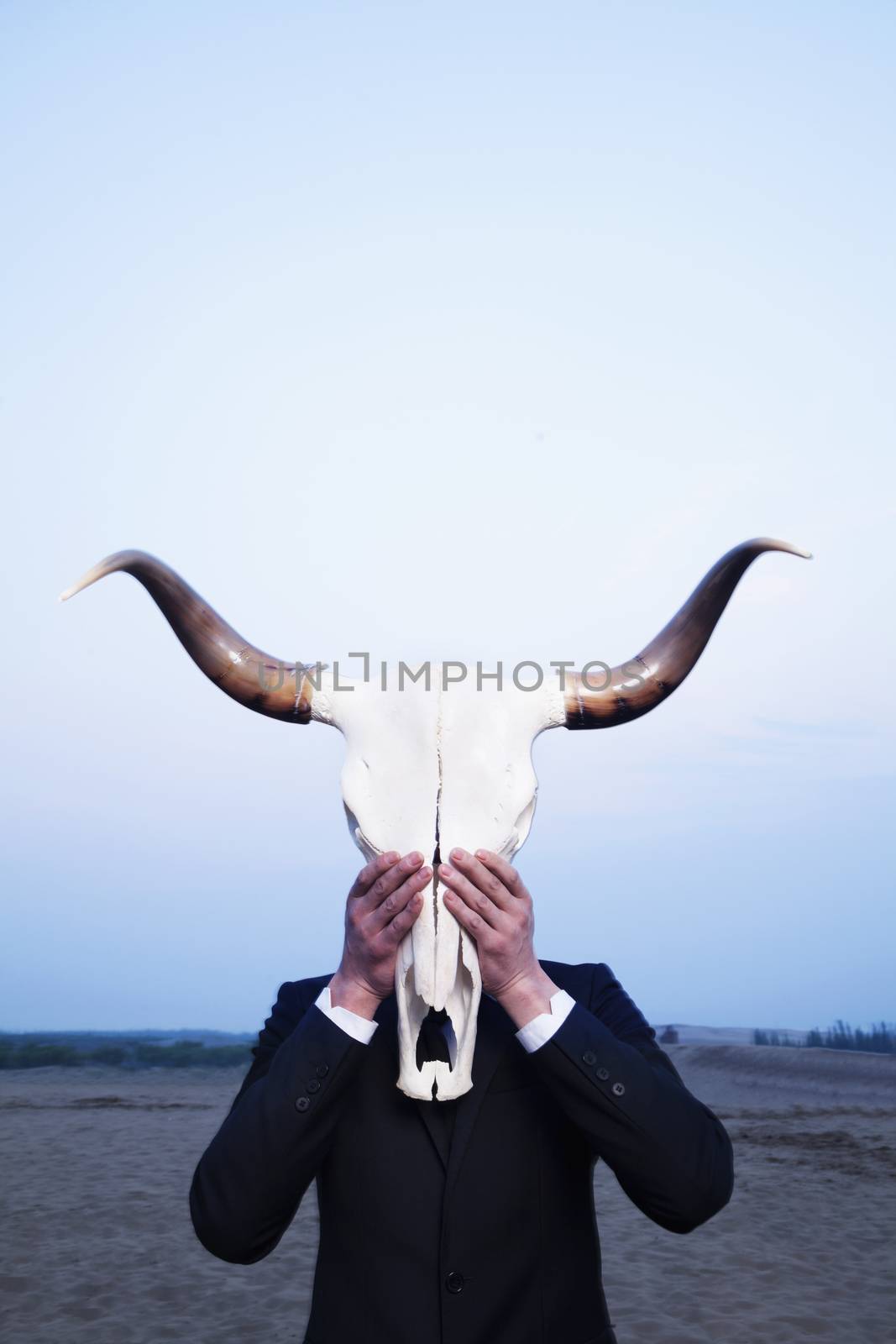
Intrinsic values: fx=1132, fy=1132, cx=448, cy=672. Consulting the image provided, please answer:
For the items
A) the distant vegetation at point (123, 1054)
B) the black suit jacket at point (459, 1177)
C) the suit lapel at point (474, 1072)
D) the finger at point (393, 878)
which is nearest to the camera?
the finger at point (393, 878)

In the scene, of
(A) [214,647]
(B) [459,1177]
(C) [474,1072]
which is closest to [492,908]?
(C) [474,1072]

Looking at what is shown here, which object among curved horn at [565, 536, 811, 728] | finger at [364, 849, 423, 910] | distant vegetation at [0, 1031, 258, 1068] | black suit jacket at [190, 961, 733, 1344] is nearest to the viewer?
finger at [364, 849, 423, 910]

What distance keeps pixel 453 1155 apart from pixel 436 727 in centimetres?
83

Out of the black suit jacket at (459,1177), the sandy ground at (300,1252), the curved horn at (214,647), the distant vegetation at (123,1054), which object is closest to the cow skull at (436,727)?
the curved horn at (214,647)

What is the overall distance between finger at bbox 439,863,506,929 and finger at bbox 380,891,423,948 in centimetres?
6

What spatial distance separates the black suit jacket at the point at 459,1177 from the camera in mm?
2107

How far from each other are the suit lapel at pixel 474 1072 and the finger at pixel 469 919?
0.37 meters

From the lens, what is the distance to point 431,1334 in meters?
2.10

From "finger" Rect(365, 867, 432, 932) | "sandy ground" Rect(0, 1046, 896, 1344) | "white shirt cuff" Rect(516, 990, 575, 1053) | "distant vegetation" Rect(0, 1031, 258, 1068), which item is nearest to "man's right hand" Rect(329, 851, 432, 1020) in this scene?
"finger" Rect(365, 867, 432, 932)

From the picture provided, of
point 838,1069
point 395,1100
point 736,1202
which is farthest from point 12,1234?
point 838,1069

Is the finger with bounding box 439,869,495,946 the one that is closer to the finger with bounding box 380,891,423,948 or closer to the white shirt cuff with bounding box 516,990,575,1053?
the finger with bounding box 380,891,423,948

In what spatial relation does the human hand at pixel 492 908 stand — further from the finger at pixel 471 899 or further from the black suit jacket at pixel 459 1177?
the black suit jacket at pixel 459 1177

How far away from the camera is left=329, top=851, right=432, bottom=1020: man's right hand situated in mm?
2004

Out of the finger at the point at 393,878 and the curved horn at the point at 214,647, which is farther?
the curved horn at the point at 214,647
